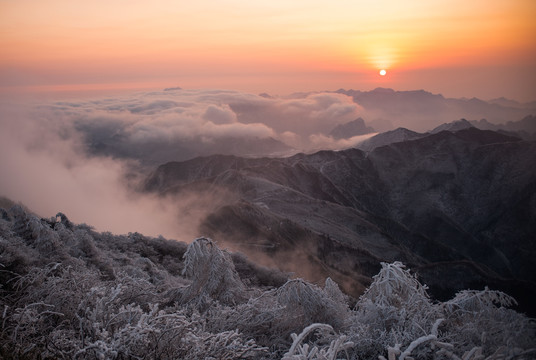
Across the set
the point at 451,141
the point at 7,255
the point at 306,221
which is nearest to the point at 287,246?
the point at 306,221

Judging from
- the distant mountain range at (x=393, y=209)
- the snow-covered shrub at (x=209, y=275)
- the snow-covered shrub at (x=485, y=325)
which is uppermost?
the snow-covered shrub at (x=485, y=325)

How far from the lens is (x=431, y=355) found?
401cm

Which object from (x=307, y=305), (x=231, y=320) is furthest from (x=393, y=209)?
(x=231, y=320)

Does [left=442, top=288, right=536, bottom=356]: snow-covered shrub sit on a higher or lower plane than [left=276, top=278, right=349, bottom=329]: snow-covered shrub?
higher

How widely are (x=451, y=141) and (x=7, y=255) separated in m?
140

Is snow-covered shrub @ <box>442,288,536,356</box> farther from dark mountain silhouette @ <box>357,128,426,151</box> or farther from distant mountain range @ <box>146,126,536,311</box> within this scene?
dark mountain silhouette @ <box>357,128,426,151</box>

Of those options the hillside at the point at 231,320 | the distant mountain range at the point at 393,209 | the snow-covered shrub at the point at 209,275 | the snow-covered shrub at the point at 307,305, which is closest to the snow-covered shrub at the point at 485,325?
the hillside at the point at 231,320

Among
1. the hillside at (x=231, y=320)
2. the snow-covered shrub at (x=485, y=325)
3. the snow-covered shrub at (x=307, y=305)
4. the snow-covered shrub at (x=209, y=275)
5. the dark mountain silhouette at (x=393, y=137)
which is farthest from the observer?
the dark mountain silhouette at (x=393, y=137)

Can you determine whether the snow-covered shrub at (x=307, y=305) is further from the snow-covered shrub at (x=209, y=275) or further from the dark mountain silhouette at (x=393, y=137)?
the dark mountain silhouette at (x=393, y=137)

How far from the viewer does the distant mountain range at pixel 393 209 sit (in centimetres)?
4912

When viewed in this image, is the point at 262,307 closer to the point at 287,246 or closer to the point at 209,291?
the point at 209,291

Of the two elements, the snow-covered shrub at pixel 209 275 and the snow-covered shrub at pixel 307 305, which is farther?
the snow-covered shrub at pixel 209 275

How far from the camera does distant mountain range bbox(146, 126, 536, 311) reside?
49125 millimetres

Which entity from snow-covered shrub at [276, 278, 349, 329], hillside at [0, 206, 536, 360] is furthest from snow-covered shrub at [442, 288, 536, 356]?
snow-covered shrub at [276, 278, 349, 329]
